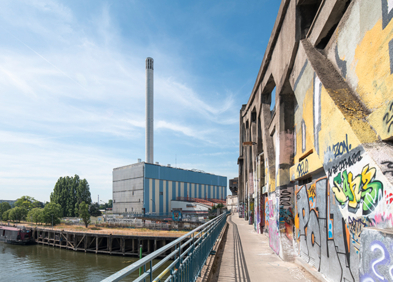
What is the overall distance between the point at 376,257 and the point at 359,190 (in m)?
1.24

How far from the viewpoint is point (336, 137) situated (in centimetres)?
519

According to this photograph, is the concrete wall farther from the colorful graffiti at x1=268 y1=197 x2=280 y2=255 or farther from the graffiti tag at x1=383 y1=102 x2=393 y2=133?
the graffiti tag at x1=383 y1=102 x2=393 y2=133

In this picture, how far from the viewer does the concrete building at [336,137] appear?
372cm

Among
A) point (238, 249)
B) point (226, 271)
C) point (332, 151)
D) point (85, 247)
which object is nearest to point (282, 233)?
point (238, 249)

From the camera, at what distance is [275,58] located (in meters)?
11.7

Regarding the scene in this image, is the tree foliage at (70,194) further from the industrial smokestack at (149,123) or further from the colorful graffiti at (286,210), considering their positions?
the colorful graffiti at (286,210)

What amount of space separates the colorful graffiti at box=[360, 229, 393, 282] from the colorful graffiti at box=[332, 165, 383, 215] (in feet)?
1.79

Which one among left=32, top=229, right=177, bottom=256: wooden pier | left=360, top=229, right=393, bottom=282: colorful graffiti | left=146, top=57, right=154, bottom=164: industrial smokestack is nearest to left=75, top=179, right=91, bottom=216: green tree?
left=146, top=57, right=154, bottom=164: industrial smokestack

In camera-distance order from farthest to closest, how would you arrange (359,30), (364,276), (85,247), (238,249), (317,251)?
(85,247)
(238,249)
(317,251)
(359,30)
(364,276)

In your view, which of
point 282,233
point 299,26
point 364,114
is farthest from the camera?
point 282,233

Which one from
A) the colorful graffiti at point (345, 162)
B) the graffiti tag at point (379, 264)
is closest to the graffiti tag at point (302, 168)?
the colorful graffiti at point (345, 162)

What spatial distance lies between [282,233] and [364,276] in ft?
21.2

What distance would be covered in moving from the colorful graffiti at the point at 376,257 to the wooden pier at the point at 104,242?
32.7m

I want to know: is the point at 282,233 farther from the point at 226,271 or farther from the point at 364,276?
the point at 364,276
